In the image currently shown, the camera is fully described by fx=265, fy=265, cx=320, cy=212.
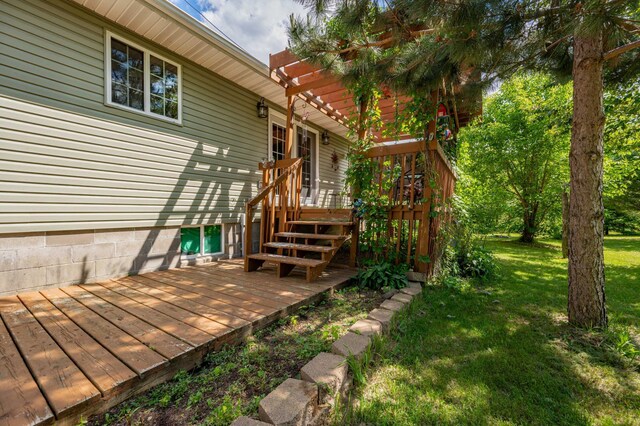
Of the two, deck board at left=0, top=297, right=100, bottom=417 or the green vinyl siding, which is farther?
the green vinyl siding

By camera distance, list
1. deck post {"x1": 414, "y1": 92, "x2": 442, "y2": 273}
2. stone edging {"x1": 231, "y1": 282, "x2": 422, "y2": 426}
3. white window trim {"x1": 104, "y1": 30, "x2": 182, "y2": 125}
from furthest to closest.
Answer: white window trim {"x1": 104, "y1": 30, "x2": 182, "y2": 125}
deck post {"x1": 414, "y1": 92, "x2": 442, "y2": 273}
stone edging {"x1": 231, "y1": 282, "x2": 422, "y2": 426}

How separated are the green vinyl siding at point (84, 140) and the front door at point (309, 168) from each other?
8.80 feet

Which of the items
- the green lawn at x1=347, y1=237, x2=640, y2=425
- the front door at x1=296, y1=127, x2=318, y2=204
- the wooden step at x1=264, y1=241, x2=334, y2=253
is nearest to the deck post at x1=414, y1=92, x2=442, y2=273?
the green lawn at x1=347, y1=237, x2=640, y2=425

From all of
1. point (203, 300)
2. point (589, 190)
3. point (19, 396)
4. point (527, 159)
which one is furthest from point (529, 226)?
point (19, 396)

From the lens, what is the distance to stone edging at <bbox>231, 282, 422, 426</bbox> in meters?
1.17

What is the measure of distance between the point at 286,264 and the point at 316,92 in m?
3.89

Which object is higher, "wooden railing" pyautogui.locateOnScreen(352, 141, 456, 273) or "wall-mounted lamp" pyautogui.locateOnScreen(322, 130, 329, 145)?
"wall-mounted lamp" pyautogui.locateOnScreen(322, 130, 329, 145)

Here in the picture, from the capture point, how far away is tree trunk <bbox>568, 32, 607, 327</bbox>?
2314 mm

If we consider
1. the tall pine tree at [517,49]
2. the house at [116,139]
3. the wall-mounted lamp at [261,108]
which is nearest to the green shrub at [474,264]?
the tall pine tree at [517,49]

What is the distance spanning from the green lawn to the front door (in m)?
4.89

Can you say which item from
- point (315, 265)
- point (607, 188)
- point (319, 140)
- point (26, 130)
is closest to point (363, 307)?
point (315, 265)

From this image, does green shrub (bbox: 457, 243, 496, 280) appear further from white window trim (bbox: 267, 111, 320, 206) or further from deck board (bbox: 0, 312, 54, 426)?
deck board (bbox: 0, 312, 54, 426)

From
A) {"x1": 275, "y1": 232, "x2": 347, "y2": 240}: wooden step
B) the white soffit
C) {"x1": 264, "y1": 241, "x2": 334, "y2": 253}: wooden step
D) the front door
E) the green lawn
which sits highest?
the white soffit

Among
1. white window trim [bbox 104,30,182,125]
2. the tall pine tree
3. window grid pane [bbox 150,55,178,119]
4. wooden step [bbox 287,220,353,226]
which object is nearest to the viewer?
the tall pine tree
